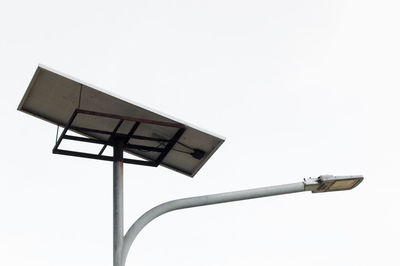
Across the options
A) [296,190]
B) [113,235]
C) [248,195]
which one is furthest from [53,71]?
[296,190]

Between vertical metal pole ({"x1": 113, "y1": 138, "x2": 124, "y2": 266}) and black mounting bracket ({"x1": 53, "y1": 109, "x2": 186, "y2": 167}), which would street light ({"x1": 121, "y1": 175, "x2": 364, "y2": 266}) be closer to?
vertical metal pole ({"x1": 113, "y1": 138, "x2": 124, "y2": 266})

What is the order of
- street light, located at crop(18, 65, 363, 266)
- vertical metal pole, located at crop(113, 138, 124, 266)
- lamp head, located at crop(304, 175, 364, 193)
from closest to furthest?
vertical metal pole, located at crop(113, 138, 124, 266), street light, located at crop(18, 65, 363, 266), lamp head, located at crop(304, 175, 364, 193)

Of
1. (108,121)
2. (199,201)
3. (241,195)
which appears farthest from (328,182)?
(108,121)

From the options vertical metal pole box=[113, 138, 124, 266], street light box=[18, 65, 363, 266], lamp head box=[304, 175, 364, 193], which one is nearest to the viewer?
vertical metal pole box=[113, 138, 124, 266]

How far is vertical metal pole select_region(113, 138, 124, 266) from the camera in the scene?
6.97 m

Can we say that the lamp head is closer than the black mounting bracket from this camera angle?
No

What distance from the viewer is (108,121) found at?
7.74m

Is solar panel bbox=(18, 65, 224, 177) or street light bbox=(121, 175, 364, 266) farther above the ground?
solar panel bbox=(18, 65, 224, 177)

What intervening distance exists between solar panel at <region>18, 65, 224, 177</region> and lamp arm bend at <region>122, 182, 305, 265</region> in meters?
0.71

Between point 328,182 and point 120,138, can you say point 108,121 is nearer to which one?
point 120,138

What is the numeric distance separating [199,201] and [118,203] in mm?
907

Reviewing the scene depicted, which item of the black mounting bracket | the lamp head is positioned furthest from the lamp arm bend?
the black mounting bracket

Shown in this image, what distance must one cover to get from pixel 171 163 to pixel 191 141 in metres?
0.65

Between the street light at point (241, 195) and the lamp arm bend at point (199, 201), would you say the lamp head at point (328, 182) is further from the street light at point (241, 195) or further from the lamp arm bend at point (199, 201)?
the lamp arm bend at point (199, 201)
